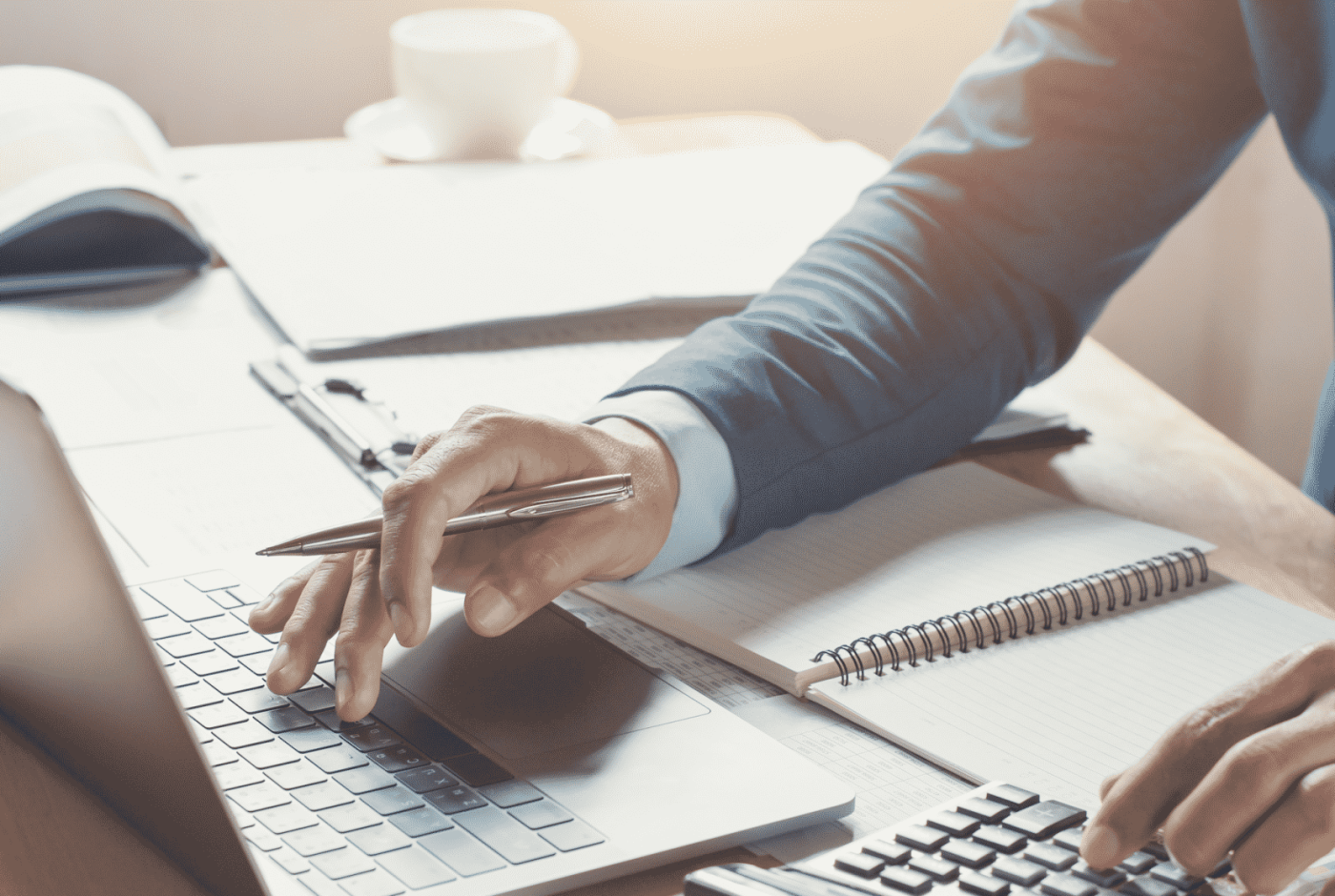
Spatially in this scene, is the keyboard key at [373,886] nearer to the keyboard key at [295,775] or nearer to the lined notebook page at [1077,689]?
the keyboard key at [295,775]

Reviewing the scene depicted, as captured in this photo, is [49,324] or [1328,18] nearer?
[1328,18]

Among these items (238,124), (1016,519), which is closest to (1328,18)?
(1016,519)

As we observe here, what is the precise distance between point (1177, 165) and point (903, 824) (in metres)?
0.61

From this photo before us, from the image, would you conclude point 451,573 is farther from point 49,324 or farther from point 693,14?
point 693,14

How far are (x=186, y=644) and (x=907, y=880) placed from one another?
32cm

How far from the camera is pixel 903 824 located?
43 cm

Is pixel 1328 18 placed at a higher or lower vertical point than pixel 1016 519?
higher

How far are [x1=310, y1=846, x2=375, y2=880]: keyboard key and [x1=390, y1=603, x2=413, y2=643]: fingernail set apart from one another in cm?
11

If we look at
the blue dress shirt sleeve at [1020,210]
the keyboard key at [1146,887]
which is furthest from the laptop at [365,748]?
the blue dress shirt sleeve at [1020,210]

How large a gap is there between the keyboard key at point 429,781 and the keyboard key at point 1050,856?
0.16 m

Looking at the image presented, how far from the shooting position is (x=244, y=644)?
566mm

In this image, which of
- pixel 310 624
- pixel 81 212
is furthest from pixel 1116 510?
pixel 81 212

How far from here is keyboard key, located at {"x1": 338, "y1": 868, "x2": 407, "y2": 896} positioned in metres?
0.41

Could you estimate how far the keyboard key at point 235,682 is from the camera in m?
0.53
